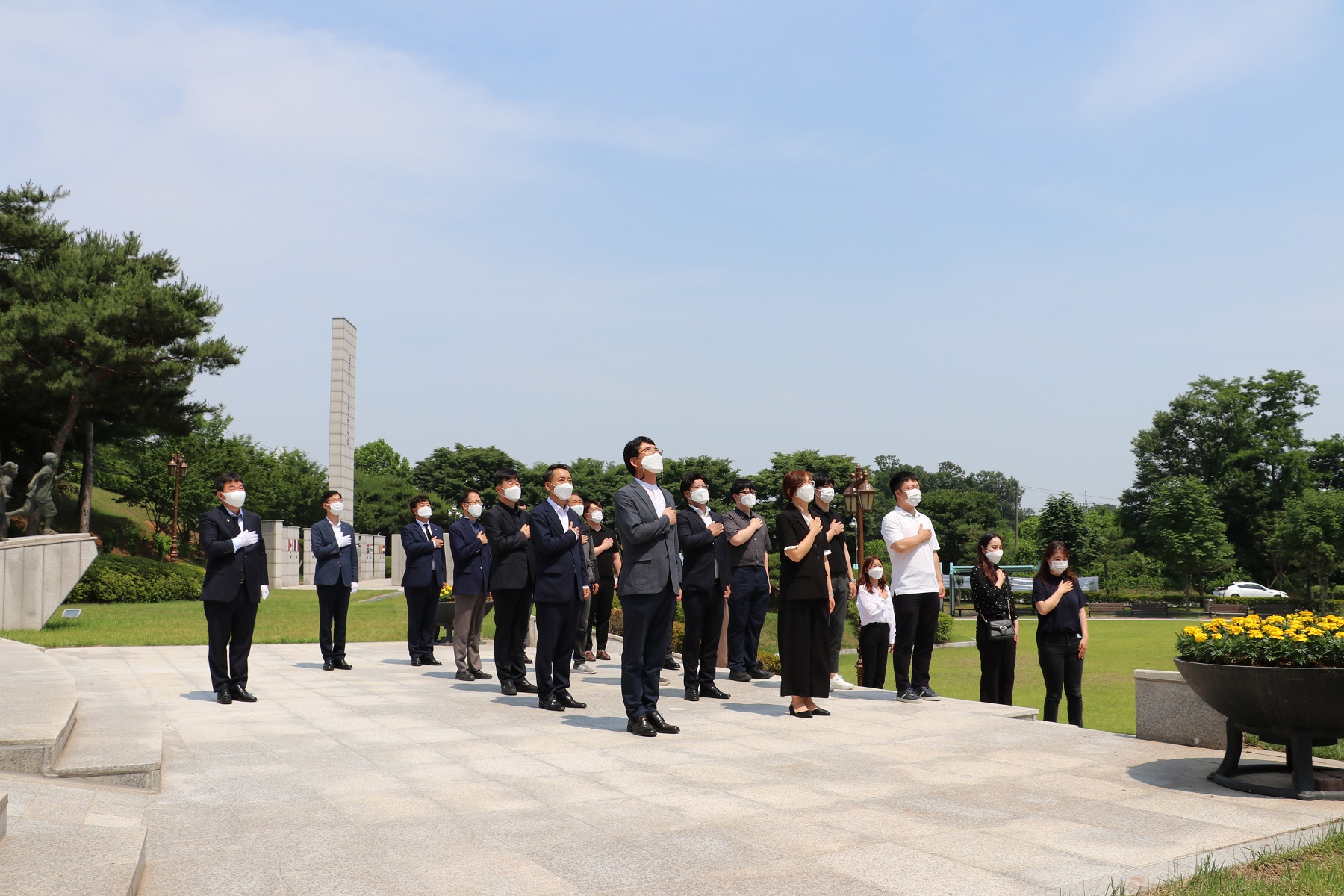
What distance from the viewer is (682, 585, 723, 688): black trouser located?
9.02 metres

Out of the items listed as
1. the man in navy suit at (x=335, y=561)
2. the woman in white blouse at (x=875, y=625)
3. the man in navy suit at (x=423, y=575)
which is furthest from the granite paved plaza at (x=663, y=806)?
the man in navy suit at (x=423, y=575)

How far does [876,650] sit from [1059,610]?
2868 millimetres

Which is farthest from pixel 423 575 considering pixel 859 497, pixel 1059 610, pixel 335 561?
pixel 859 497

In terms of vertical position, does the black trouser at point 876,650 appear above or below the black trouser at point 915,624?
below

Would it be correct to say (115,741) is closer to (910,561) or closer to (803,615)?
(803,615)

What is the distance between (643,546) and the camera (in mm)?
6988

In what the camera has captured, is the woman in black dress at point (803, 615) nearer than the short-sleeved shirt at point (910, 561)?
Yes

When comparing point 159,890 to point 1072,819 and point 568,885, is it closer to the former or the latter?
point 568,885

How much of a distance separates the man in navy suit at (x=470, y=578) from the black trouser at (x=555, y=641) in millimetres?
2491

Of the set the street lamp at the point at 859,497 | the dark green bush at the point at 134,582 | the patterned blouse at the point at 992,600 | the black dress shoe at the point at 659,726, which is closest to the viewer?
the black dress shoe at the point at 659,726

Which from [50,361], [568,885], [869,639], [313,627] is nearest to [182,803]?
[568,885]

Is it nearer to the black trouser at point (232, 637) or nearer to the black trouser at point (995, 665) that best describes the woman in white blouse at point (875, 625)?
the black trouser at point (995, 665)

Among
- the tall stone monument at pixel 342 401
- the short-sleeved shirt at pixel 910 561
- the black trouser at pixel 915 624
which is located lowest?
the black trouser at pixel 915 624

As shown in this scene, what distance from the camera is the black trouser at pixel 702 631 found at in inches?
355
